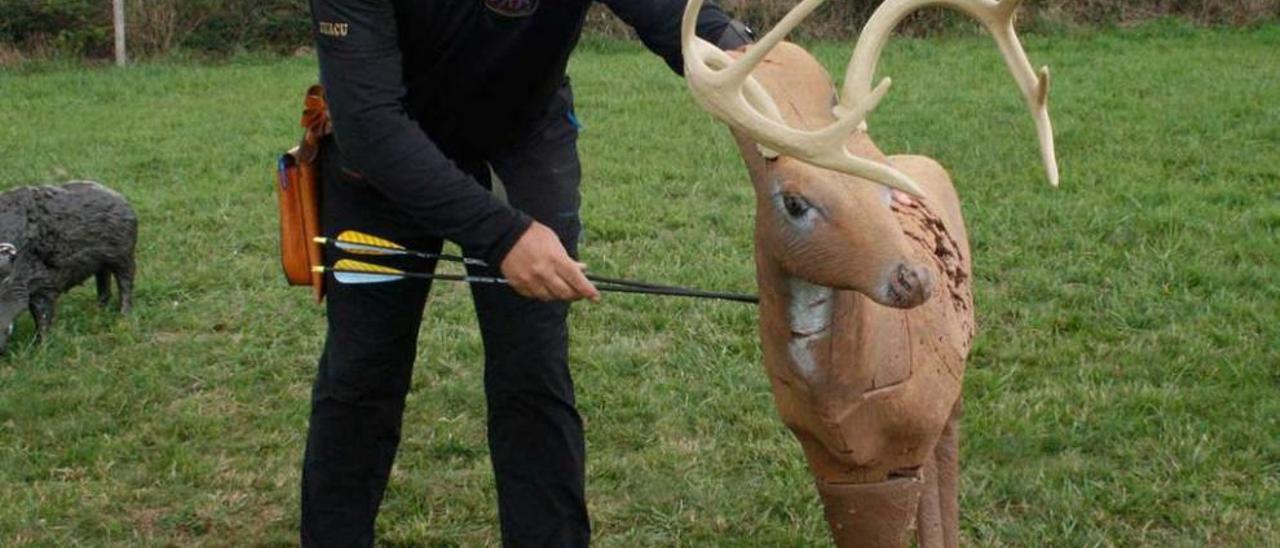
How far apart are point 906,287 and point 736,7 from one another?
1134 cm

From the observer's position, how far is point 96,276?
6.09 meters

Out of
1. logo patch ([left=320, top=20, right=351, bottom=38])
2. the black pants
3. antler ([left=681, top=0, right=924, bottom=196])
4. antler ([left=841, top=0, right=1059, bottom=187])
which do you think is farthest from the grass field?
antler ([left=681, top=0, right=924, bottom=196])

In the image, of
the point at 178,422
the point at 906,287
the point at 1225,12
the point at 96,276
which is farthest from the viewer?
the point at 1225,12

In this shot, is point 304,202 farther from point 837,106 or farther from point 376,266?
point 837,106

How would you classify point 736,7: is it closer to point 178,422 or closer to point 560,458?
point 178,422

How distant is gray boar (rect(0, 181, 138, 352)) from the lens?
561cm

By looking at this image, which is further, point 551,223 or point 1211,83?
point 1211,83

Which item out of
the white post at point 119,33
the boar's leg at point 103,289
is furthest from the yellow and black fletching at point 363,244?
the white post at point 119,33

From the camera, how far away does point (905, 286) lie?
222 centimetres

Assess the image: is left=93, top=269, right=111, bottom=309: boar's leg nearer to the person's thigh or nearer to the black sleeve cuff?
the person's thigh

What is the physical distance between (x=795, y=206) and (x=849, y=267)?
134 millimetres

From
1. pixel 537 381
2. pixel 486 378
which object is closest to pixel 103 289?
pixel 486 378

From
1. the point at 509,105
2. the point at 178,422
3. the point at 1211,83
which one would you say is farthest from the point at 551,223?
the point at 1211,83

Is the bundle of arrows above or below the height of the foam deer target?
below
